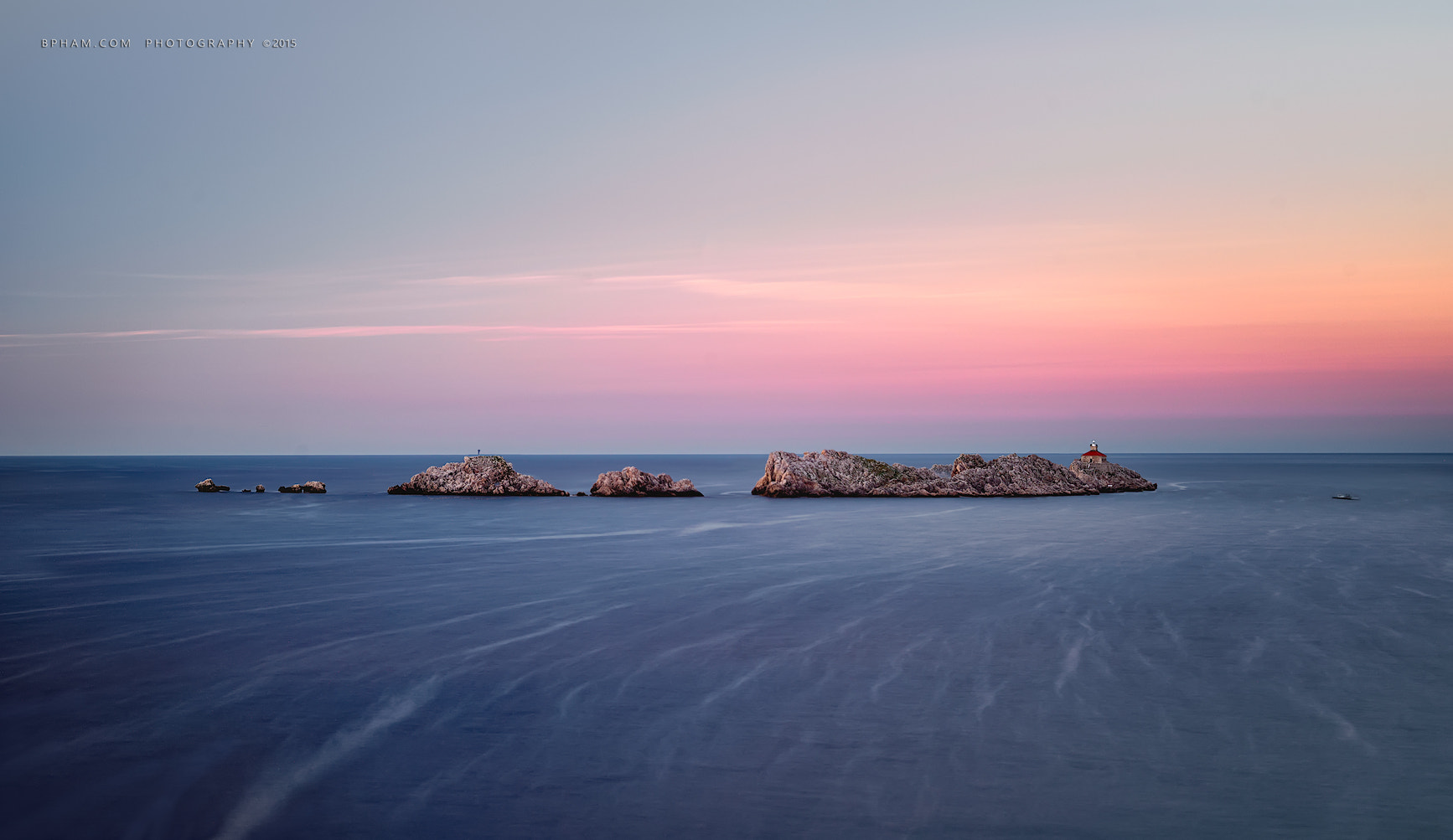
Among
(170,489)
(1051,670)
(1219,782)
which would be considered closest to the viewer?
(1219,782)

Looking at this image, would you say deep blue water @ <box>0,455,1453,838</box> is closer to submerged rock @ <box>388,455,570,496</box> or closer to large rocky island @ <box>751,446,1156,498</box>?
large rocky island @ <box>751,446,1156,498</box>

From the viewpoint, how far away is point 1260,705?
916 centimetres

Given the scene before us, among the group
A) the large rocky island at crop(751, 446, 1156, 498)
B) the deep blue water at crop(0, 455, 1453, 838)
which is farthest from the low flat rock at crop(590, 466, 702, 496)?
the deep blue water at crop(0, 455, 1453, 838)

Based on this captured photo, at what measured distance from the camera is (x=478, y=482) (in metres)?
53.9

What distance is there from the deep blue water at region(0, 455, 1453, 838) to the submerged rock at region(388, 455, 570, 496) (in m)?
31.2

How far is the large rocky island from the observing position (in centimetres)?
5081

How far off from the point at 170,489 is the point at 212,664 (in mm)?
62253

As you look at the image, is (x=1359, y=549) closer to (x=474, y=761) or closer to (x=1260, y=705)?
(x=1260, y=705)

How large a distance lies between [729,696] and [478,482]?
46.8m

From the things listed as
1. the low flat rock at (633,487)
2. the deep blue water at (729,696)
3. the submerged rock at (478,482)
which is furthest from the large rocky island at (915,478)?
the deep blue water at (729,696)

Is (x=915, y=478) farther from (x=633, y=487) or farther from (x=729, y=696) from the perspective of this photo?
(x=729, y=696)

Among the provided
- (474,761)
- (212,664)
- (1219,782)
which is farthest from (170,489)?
(1219,782)

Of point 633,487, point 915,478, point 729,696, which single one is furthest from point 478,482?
point 729,696

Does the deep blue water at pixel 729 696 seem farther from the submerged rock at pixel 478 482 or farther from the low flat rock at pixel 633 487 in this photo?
the submerged rock at pixel 478 482
